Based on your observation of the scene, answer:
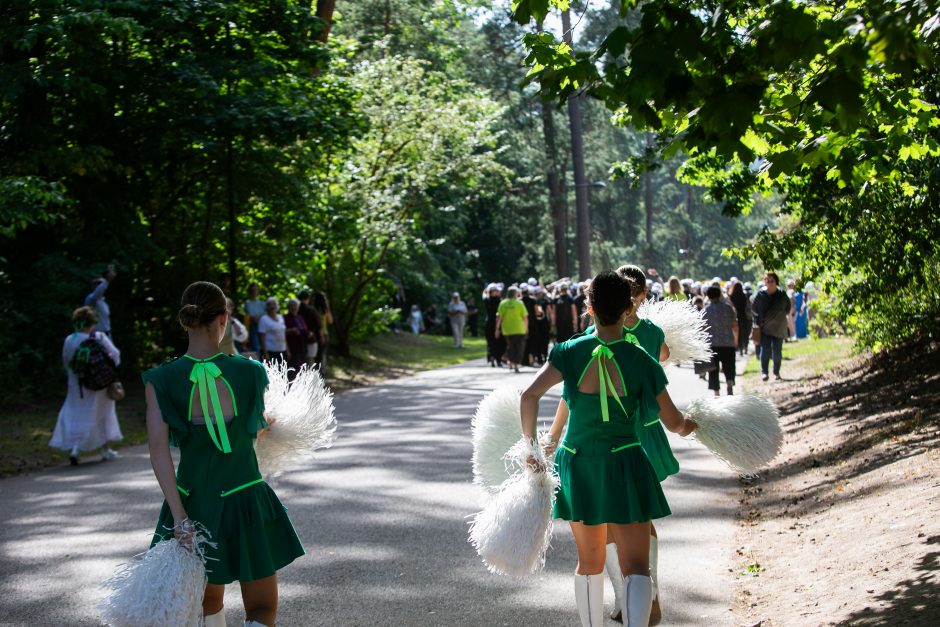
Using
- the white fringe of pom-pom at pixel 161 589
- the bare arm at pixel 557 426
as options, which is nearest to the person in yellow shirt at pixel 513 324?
the bare arm at pixel 557 426

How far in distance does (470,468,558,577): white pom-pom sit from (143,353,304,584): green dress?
96cm

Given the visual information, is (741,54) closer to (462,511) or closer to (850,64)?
(850,64)

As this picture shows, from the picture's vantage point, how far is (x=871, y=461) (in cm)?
949

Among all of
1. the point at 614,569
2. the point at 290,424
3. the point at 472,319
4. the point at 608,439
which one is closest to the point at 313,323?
the point at 614,569

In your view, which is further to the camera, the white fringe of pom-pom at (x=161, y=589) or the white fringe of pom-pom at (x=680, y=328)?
the white fringe of pom-pom at (x=680, y=328)

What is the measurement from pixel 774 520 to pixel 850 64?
4.96 meters

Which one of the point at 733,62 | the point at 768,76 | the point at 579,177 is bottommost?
the point at 733,62

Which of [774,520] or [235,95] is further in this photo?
[235,95]

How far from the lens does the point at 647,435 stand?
5488mm

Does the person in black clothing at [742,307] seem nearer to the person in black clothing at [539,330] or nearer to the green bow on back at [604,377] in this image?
the person in black clothing at [539,330]

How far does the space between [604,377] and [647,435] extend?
0.79m

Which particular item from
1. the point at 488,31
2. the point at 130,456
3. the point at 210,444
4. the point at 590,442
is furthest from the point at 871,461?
the point at 488,31

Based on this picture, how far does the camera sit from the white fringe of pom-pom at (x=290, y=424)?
5004 millimetres

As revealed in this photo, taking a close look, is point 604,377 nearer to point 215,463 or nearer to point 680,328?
point 215,463
